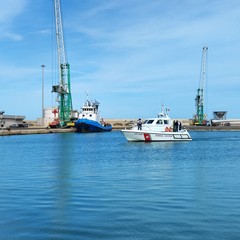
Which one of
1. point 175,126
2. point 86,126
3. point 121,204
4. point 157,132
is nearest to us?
point 121,204

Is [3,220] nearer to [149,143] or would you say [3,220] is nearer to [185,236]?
[185,236]

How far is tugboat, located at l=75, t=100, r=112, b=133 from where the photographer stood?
101 m

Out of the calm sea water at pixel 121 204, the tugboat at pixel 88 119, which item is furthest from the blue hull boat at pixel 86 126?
the calm sea water at pixel 121 204

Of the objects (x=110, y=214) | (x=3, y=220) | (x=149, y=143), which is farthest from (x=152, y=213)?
(x=149, y=143)

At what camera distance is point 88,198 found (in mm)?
15961

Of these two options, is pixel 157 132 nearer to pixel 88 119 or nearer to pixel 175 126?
pixel 175 126

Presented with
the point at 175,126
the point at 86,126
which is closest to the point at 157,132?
the point at 175,126

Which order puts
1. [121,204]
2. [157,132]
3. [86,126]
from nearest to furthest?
[121,204] < [157,132] < [86,126]

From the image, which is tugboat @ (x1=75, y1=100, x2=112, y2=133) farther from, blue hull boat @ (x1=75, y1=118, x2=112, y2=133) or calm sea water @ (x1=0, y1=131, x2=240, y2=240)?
calm sea water @ (x1=0, y1=131, x2=240, y2=240)

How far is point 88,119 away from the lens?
101 m

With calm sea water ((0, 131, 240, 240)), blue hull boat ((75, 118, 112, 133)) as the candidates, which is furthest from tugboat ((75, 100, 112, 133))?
calm sea water ((0, 131, 240, 240))

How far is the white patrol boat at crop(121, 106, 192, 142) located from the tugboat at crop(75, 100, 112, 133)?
155 feet

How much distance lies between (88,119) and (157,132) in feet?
165

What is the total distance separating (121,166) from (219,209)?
553 inches
